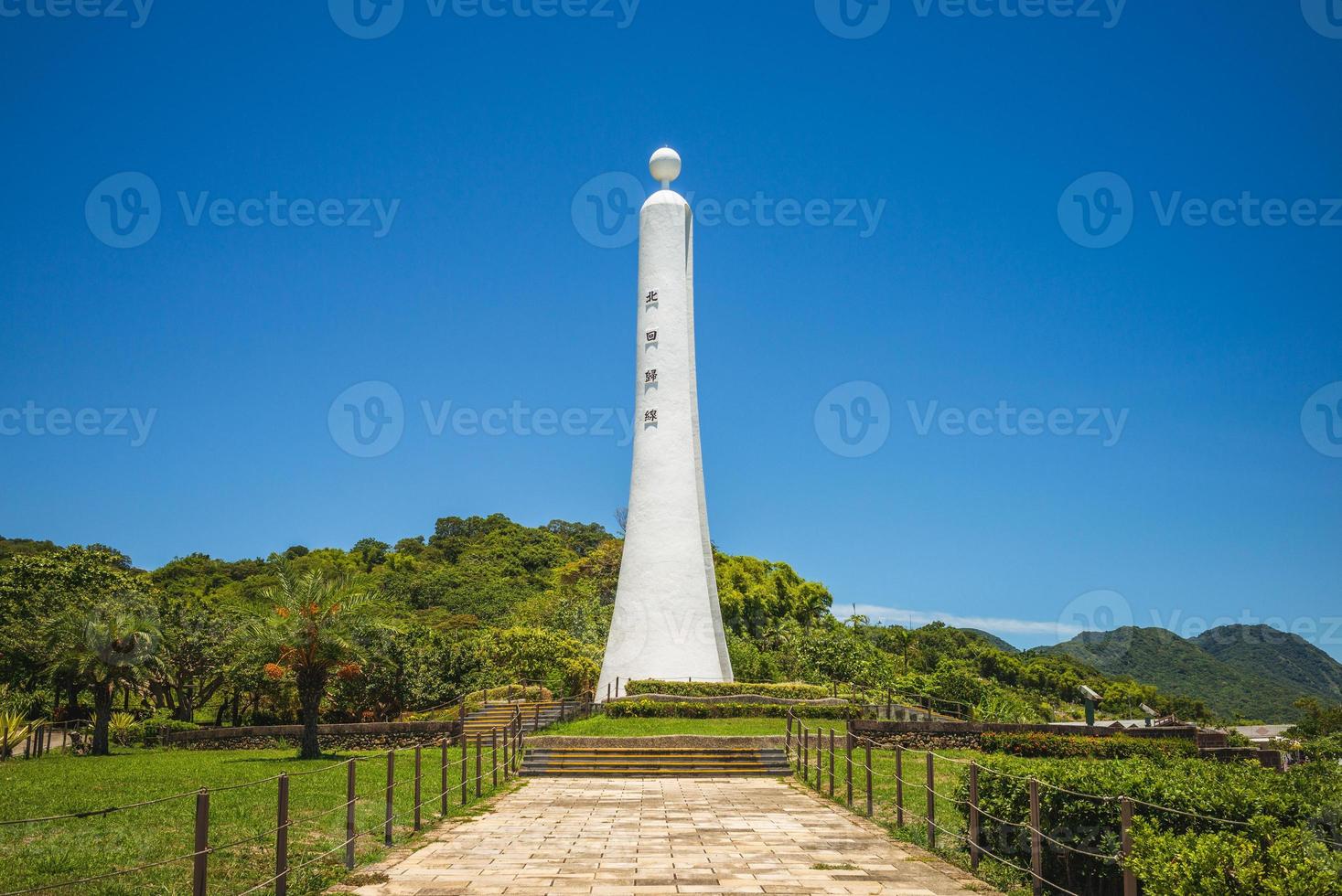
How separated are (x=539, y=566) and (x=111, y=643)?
41.3 meters

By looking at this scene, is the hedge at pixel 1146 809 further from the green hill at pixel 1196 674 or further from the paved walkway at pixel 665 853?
the green hill at pixel 1196 674

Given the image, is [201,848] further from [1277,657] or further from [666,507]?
[1277,657]

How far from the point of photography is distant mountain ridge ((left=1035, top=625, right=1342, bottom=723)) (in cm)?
6416

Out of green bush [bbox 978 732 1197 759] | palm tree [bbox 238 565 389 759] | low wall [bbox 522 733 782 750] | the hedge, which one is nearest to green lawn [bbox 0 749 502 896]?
low wall [bbox 522 733 782 750]

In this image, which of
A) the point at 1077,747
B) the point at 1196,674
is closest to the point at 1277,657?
the point at 1196,674

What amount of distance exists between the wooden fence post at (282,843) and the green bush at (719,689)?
63.5ft

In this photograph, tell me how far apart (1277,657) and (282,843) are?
3651 inches

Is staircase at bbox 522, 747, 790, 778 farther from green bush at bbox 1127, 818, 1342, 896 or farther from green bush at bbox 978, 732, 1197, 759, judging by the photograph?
green bush at bbox 1127, 818, 1342, 896

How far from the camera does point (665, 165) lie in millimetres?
33281

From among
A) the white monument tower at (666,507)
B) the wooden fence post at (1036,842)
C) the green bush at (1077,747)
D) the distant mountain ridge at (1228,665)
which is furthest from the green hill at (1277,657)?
the wooden fence post at (1036,842)

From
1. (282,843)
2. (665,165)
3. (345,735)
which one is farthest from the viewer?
(665,165)

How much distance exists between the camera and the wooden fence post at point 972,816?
331 inches

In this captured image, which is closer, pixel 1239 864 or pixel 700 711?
pixel 1239 864

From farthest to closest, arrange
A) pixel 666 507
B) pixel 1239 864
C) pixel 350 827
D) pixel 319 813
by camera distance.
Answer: pixel 666 507 → pixel 319 813 → pixel 350 827 → pixel 1239 864
